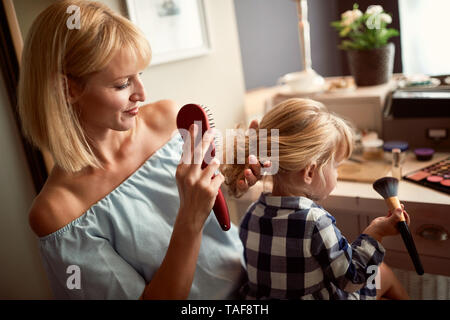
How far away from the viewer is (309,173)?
59cm

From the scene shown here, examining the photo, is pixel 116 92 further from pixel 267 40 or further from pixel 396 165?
pixel 267 40

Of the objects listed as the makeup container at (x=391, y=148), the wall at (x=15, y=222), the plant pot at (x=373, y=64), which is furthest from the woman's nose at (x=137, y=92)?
the plant pot at (x=373, y=64)

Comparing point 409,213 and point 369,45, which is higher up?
point 369,45

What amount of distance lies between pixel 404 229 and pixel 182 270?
28 centimetres

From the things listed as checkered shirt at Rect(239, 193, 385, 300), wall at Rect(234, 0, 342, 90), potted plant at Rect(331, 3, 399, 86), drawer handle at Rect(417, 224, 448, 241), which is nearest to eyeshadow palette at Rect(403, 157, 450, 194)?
drawer handle at Rect(417, 224, 448, 241)

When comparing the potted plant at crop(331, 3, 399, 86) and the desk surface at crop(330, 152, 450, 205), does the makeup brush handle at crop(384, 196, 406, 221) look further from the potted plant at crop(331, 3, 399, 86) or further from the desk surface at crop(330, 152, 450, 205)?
the potted plant at crop(331, 3, 399, 86)

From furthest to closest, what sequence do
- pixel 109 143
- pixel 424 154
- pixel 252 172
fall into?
pixel 424 154
pixel 109 143
pixel 252 172

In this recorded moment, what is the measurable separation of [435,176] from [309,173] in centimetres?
28

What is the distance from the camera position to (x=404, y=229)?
47cm

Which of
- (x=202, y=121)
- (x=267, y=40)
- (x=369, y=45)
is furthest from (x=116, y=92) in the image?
(x=267, y=40)

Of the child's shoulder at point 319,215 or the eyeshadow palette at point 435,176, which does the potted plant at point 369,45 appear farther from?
the child's shoulder at point 319,215

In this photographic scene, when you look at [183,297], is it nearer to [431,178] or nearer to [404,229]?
[404,229]

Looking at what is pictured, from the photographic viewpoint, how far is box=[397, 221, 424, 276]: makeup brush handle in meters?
0.46
